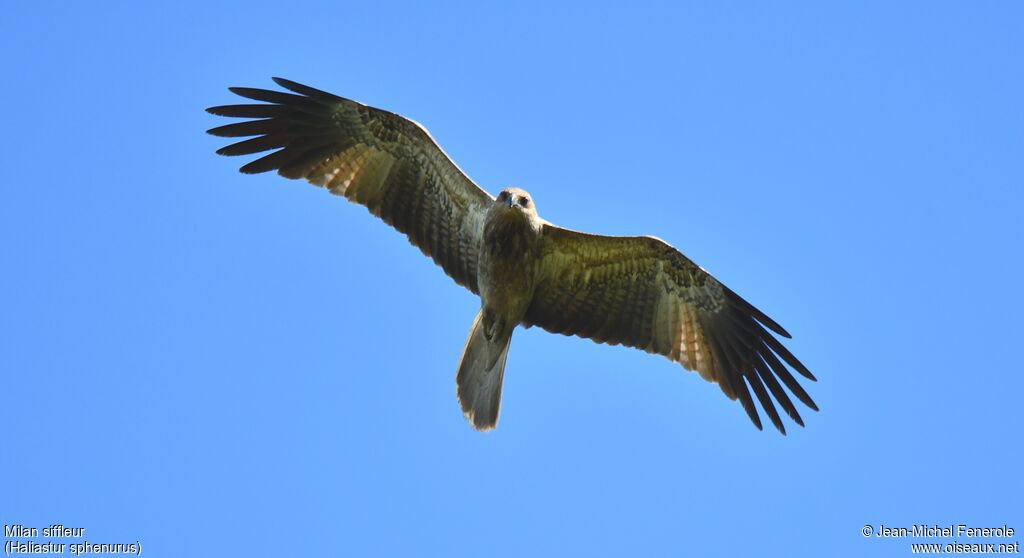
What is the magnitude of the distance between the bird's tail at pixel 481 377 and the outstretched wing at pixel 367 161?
0.55 m

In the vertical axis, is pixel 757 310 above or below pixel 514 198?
below

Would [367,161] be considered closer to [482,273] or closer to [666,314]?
[482,273]

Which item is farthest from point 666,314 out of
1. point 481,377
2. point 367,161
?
point 367,161

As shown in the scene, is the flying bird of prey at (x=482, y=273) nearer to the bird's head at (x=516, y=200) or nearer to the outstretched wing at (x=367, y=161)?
the outstretched wing at (x=367, y=161)

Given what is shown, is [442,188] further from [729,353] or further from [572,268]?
[729,353]

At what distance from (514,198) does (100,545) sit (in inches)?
202

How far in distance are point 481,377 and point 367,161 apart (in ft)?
7.96

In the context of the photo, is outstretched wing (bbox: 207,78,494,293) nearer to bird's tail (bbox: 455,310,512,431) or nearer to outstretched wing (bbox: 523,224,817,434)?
bird's tail (bbox: 455,310,512,431)

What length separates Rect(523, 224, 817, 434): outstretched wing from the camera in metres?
8.89

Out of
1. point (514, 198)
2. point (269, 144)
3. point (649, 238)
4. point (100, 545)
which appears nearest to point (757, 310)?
point (649, 238)

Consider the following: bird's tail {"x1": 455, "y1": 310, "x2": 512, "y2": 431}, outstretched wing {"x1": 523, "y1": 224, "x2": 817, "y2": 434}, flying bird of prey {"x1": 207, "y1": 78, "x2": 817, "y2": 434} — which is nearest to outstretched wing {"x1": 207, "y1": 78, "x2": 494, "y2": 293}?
flying bird of prey {"x1": 207, "y1": 78, "x2": 817, "y2": 434}

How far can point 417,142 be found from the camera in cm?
884

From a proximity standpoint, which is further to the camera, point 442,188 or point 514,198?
point 442,188

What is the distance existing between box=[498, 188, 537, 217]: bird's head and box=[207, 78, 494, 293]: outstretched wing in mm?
780
